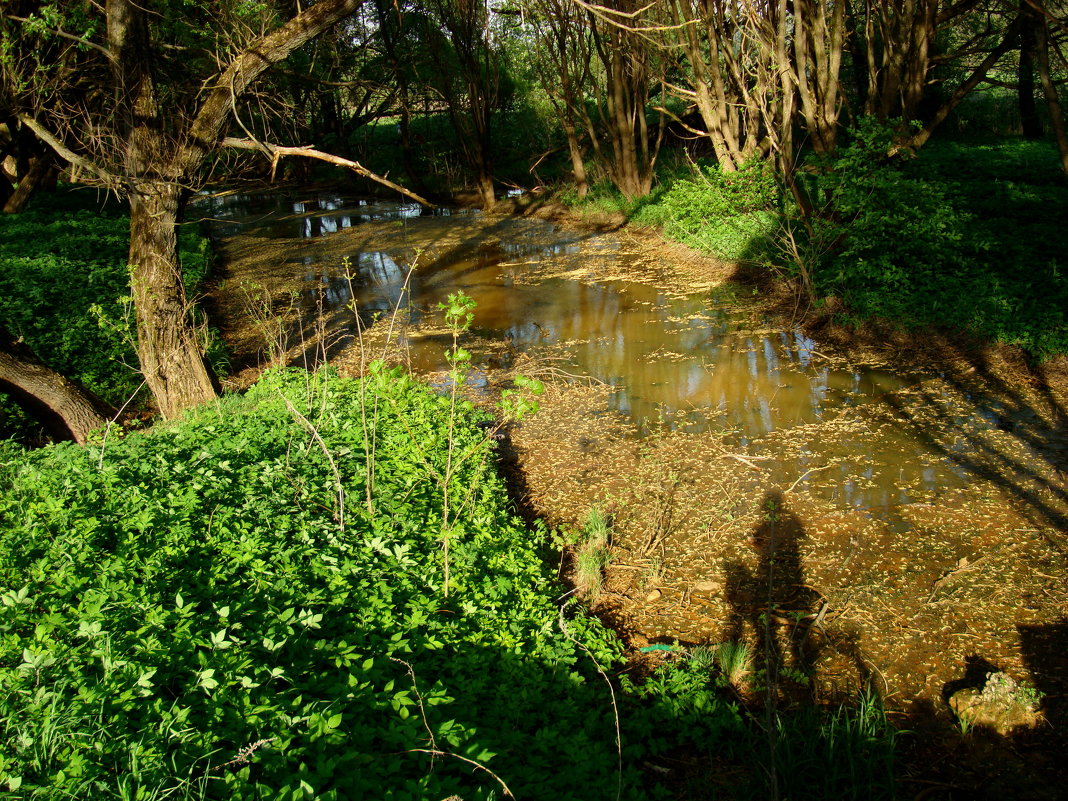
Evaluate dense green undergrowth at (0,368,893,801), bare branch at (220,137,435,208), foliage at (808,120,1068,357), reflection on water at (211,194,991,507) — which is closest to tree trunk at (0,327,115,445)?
dense green undergrowth at (0,368,893,801)

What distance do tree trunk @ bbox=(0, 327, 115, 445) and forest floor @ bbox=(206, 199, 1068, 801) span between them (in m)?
4.27

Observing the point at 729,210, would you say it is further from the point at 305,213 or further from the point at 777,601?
the point at 305,213

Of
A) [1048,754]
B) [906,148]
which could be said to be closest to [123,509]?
→ [1048,754]

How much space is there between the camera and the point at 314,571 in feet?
11.8

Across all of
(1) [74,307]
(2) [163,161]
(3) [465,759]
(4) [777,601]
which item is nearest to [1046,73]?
(4) [777,601]

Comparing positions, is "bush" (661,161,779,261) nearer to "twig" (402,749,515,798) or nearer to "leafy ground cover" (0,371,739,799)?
"leafy ground cover" (0,371,739,799)

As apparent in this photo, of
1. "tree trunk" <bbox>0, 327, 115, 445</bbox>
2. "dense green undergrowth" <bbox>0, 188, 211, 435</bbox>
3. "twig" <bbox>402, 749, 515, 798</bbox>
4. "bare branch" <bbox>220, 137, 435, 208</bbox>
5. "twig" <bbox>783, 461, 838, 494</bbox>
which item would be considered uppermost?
"bare branch" <bbox>220, 137, 435, 208</bbox>

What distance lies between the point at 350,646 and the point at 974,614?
12.3 feet

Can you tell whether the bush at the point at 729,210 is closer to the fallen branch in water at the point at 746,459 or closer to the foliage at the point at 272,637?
the fallen branch in water at the point at 746,459

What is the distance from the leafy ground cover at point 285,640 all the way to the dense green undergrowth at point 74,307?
134 inches

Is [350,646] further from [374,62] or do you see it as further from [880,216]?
[374,62]

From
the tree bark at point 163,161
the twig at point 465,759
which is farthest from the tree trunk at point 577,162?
the twig at point 465,759

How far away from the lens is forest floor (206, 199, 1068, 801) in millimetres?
3684

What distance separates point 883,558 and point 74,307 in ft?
31.2
